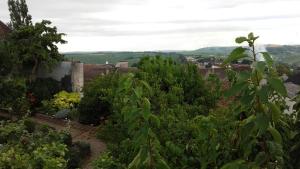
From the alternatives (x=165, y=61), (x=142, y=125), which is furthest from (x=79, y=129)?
(x=142, y=125)

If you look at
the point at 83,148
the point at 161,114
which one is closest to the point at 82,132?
the point at 83,148

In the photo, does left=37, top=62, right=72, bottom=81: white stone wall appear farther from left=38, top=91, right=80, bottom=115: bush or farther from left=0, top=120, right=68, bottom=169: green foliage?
left=0, top=120, right=68, bottom=169: green foliage

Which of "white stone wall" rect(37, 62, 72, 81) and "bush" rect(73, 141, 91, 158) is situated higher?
"white stone wall" rect(37, 62, 72, 81)

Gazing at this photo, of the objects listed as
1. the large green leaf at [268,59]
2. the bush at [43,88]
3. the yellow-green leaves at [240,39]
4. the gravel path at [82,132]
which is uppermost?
the yellow-green leaves at [240,39]

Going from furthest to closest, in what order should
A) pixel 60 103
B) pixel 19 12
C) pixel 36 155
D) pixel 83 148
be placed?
pixel 19 12, pixel 60 103, pixel 83 148, pixel 36 155

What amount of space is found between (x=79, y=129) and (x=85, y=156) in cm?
555

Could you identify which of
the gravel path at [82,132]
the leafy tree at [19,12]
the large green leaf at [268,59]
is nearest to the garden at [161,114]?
the large green leaf at [268,59]

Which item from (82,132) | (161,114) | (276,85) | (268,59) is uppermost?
(268,59)

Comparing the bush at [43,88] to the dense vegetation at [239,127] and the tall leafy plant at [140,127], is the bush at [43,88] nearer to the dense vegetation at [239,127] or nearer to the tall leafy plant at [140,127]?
the dense vegetation at [239,127]

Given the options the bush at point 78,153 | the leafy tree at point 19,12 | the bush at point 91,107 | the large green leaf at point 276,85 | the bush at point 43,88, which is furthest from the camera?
the leafy tree at point 19,12

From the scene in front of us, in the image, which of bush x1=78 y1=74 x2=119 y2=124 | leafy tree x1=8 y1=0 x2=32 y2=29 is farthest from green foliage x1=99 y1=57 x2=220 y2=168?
leafy tree x1=8 y1=0 x2=32 y2=29

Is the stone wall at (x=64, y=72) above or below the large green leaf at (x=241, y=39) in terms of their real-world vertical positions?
below

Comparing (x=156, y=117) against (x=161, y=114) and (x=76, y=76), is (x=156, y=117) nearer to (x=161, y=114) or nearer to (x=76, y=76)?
(x=161, y=114)

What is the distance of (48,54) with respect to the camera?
27.9m
